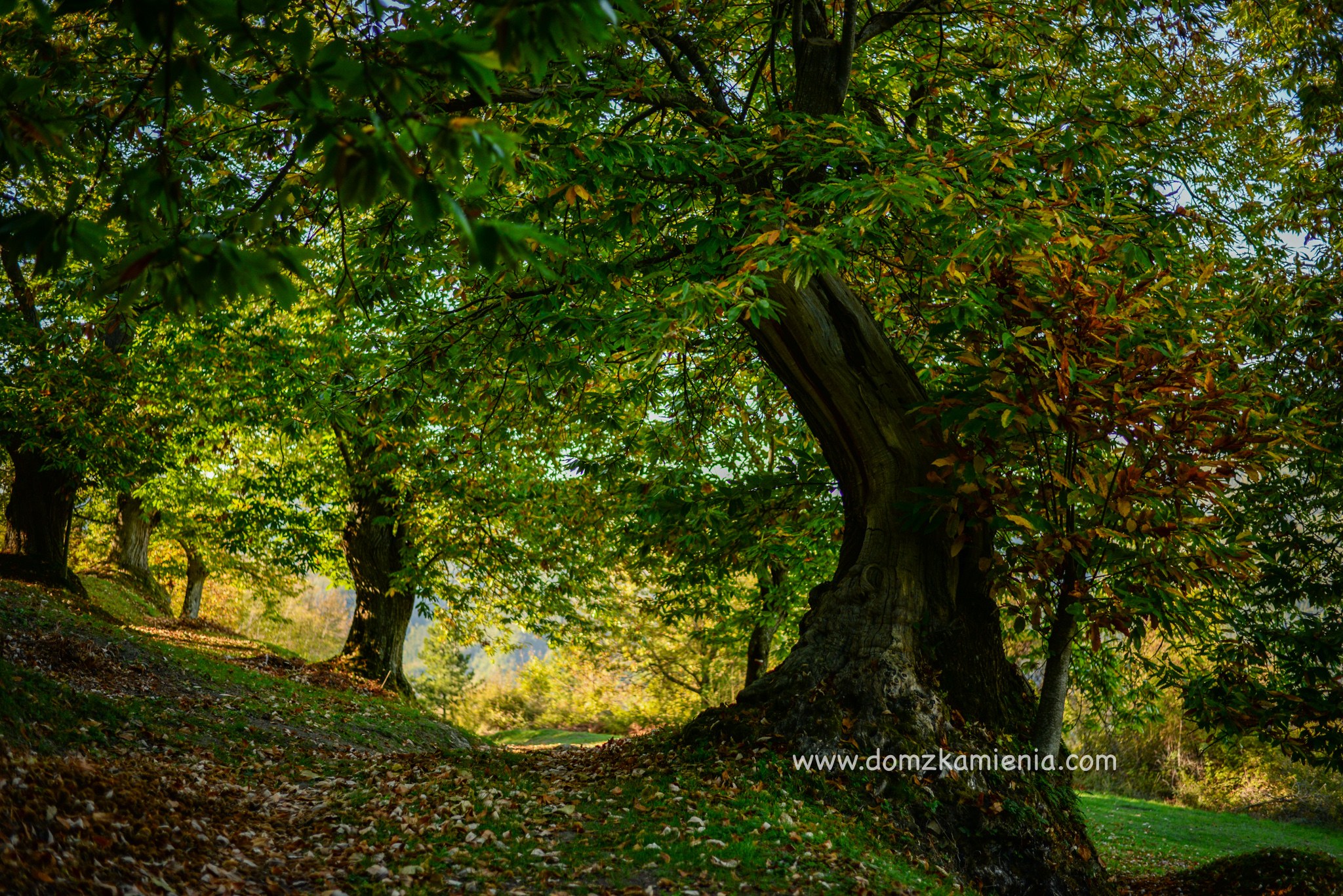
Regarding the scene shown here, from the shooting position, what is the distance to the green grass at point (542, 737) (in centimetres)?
2694

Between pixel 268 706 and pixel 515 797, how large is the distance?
594 centimetres

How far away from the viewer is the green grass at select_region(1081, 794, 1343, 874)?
487 inches

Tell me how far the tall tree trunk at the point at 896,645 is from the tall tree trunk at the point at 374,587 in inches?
433

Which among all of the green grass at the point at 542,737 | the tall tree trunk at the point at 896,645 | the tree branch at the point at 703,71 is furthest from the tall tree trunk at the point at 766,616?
the green grass at the point at 542,737

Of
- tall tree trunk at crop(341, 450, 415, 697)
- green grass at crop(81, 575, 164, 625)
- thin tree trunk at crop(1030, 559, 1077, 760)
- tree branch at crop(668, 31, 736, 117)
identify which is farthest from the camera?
green grass at crop(81, 575, 164, 625)

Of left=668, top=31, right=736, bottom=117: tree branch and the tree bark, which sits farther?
the tree bark

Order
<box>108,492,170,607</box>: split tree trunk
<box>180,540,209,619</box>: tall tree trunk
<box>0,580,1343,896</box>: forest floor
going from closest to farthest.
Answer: <box>0,580,1343,896</box>: forest floor
<box>108,492,170,607</box>: split tree trunk
<box>180,540,209,619</box>: tall tree trunk

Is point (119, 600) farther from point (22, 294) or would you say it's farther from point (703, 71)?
point (703, 71)

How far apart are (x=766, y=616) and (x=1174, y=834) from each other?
10544 millimetres

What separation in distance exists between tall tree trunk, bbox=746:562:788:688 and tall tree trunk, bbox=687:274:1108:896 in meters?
3.42

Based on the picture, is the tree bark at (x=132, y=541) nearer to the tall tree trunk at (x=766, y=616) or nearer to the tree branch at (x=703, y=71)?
the tall tree trunk at (x=766, y=616)

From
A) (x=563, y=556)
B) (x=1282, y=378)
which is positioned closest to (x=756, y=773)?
(x=1282, y=378)

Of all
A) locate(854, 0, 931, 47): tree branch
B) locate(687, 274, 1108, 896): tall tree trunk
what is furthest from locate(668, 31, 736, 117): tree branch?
locate(687, 274, 1108, 896): tall tree trunk

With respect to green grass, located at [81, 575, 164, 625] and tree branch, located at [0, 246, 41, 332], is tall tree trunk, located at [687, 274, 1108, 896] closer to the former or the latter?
tree branch, located at [0, 246, 41, 332]
